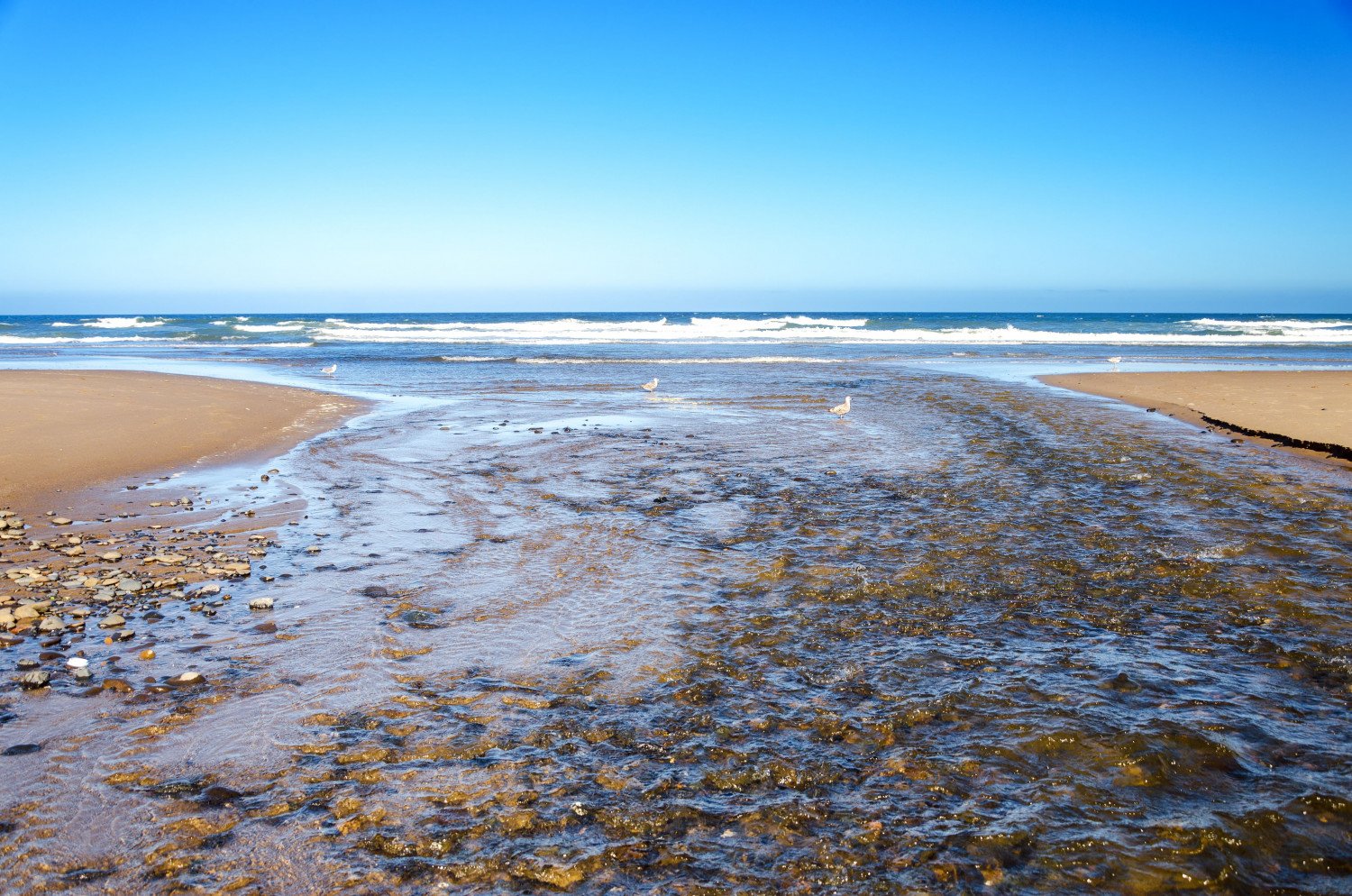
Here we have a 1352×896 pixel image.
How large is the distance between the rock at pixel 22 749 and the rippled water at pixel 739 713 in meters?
0.13

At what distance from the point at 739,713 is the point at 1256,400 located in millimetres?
19190

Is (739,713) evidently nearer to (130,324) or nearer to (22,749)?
(22,749)

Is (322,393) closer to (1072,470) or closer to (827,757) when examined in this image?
(1072,470)

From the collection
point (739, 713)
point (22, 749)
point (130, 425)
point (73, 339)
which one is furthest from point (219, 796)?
point (73, 339)

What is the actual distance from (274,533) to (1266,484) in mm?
11179

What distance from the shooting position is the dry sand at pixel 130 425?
989 centimetres

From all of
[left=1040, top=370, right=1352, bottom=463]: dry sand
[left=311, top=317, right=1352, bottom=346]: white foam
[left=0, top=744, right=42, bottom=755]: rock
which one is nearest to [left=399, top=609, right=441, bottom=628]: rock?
[left=0, top=744, right=42, bottom=755]: rock

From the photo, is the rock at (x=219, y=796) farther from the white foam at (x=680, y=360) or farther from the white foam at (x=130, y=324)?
the white foam at (x=130, y=324)

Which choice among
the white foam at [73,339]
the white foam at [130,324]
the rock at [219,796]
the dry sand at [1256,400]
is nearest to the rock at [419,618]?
the rock at [219,796]

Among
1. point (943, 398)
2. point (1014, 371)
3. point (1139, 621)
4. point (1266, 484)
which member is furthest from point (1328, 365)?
point (1139, 621)

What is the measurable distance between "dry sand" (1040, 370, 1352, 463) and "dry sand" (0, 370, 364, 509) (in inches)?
637

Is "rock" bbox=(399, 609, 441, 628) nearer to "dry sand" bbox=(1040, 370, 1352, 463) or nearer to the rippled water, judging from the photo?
the rippled water

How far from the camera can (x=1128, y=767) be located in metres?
3.71

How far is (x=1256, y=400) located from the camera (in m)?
18.2
